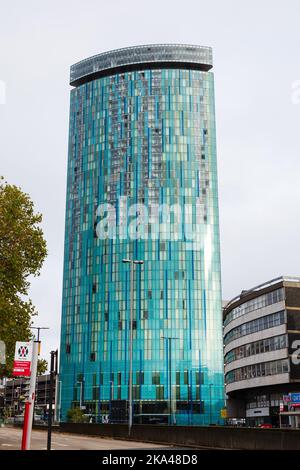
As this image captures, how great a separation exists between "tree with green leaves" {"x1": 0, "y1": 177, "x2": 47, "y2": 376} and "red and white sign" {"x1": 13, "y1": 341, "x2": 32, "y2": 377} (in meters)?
17.4

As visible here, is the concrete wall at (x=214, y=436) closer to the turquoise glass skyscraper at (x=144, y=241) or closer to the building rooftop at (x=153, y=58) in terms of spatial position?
the turquoise glass skyscraper at (x=144, y=241)

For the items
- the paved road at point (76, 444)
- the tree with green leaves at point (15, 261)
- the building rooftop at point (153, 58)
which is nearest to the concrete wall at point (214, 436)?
the paved road at point (76, 444)

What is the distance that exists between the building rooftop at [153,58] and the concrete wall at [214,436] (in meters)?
120

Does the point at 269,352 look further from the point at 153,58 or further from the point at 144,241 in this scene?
the point at 153,58

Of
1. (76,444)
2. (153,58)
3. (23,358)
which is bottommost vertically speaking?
(76,444)

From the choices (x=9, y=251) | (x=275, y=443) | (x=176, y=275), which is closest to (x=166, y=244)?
(x=176, y=275)

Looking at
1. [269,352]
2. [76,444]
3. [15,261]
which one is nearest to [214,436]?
[76,444]

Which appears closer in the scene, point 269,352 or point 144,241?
point 269,352

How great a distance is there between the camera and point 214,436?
33.0 m

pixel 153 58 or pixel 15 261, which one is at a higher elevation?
pixel 153 58

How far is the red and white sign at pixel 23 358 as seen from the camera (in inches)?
654

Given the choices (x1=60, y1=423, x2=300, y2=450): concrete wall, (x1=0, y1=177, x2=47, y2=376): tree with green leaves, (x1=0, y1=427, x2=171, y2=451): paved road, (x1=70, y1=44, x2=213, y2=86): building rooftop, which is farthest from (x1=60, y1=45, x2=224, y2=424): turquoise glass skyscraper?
(x1=0, y1=177, x2=47, y2=376): tree with green leaves

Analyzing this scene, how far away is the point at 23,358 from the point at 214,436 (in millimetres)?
19520
